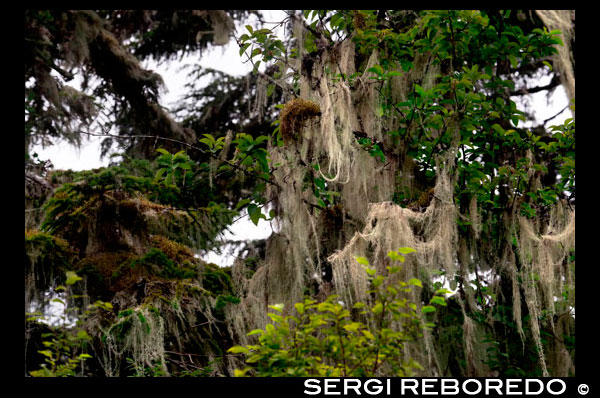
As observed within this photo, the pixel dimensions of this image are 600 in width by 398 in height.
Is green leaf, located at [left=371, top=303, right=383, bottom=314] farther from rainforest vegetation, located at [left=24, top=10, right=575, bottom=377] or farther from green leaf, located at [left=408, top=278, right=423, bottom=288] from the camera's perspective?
rainforest vegetation, located at [left=24, top=10, right=575, bottom=377]

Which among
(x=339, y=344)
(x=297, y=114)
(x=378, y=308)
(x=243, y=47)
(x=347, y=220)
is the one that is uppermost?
(x=243, y=47)

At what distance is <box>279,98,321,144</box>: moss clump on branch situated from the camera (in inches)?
162

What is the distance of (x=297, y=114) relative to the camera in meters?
4.12

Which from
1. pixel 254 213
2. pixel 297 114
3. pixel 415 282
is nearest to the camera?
pixel 415 282

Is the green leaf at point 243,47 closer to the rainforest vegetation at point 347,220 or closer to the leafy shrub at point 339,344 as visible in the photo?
the rainforest vegetation at point 347,220

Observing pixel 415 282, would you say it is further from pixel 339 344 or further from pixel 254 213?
pixel 254 213

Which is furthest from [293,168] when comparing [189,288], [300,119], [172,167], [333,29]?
[333,29]

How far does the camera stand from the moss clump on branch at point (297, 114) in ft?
13.5

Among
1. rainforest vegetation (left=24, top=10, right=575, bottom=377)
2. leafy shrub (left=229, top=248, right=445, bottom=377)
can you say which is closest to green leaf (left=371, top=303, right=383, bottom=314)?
leafy shrub (left=229, top=248, right=445, bottom=377)

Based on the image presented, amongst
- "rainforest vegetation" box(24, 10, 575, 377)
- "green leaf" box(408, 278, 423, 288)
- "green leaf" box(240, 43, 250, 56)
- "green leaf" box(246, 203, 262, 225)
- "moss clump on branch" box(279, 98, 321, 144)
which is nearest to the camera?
"green leaf" box(408, 278, 423, 288)

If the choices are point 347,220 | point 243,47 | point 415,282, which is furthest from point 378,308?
point 243,47

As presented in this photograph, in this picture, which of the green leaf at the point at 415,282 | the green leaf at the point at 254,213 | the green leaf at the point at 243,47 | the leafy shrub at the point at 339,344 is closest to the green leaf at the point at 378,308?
the leafy shrub at the point at 339,344

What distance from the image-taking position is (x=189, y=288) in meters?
4.31

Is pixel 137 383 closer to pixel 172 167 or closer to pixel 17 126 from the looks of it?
pixel 172 167
